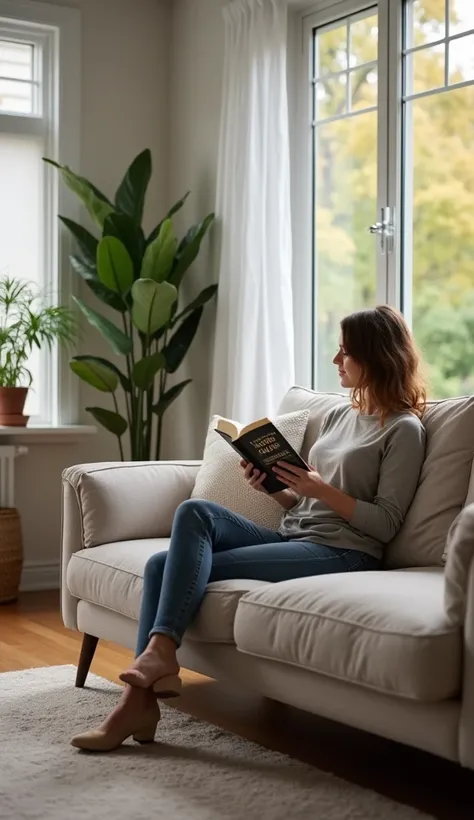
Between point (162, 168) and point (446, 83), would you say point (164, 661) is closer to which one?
point (446, 83)

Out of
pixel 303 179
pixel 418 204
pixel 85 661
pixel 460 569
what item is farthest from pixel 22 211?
pixel 460 569

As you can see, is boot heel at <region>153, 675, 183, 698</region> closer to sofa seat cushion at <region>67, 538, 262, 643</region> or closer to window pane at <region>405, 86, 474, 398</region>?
sofa seat cushion at <region>67, 538, 262, 643</region>

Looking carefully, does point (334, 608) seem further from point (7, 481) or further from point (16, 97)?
point (16, 97)

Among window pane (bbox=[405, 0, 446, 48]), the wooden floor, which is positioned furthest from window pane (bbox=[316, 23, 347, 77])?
the wooden floor

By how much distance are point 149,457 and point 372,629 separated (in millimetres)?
2735

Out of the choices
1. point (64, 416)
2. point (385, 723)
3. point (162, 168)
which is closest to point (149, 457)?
point (64, 416)

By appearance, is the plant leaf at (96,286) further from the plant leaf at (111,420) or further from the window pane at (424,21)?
the window pane at (424,21)

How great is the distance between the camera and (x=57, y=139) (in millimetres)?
5027

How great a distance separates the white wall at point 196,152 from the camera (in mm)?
4879

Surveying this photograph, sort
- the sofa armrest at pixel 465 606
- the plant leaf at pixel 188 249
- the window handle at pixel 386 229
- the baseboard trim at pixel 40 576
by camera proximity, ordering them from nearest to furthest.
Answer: the sofa armrest at pixel 465 606
the window handle at pixel 386 229
the plant leaf at pixel 188 249
the baseboard trim at pixel 40 576

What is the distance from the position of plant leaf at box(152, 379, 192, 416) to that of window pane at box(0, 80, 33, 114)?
144 cm

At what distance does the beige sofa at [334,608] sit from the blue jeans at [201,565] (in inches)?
2.3

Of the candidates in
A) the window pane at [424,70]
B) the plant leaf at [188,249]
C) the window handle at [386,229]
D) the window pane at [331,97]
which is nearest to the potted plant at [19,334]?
the plant leaf at [188,249]

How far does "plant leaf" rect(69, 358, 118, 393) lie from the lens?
464 cm
